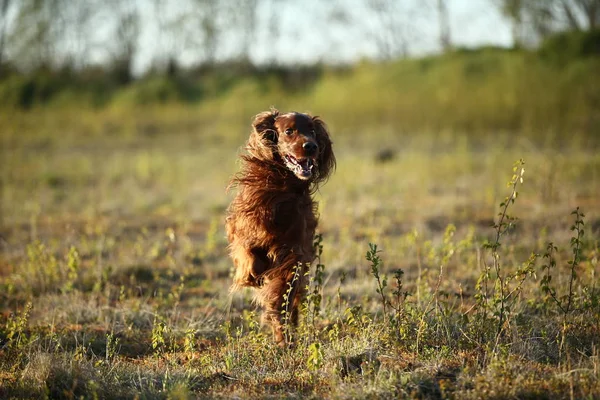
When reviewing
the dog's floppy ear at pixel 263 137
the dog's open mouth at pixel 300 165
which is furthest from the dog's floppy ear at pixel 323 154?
the dog's floppy ear at pixel 263 137

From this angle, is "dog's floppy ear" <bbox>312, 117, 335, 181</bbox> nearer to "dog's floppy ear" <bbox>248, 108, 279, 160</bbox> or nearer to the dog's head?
the dog's head

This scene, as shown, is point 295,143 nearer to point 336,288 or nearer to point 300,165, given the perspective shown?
point 300,165

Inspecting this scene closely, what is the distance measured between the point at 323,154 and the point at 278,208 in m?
0.52

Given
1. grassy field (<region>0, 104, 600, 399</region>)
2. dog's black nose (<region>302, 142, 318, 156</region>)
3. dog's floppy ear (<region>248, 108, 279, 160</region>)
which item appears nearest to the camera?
grassy field (<region>0, 104, 600, 399</region>)

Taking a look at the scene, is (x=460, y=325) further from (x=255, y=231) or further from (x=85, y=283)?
(x=85, y=283)

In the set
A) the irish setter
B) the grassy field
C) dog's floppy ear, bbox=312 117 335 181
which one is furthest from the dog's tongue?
the grassy field

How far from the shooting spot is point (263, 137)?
3.79 metres

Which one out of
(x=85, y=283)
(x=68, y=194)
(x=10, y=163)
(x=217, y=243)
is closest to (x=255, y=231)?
(x=85, y=283)

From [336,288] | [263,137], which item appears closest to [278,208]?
[263,137]

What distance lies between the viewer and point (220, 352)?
3.62 meters

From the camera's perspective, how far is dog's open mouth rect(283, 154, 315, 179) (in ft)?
11.5

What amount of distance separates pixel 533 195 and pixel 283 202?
6.25m

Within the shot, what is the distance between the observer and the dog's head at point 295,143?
139 inches

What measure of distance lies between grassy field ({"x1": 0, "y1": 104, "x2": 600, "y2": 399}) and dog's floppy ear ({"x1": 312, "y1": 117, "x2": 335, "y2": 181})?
0.59 m
